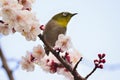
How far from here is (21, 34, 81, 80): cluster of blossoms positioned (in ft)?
6.34

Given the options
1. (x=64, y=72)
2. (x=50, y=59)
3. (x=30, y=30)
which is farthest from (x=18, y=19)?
(x=64, y=72)

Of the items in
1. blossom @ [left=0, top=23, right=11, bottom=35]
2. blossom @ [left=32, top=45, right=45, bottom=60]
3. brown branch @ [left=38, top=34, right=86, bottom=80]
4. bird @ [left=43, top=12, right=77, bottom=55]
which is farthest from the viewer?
bird @ [left=43, top=12, right=77, bottom=55]

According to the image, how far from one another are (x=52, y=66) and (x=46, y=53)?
9cm

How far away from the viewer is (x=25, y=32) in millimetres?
→ 1873

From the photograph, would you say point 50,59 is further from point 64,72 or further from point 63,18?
point 63,18

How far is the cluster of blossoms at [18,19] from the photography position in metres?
1.83

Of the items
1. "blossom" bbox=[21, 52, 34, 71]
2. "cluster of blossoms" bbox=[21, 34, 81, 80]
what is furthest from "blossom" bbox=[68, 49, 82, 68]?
"blossom" bbox=[21, 52, 34, 71]

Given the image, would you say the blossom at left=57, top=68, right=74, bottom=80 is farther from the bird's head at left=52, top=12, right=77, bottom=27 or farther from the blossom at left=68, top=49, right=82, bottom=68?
the bird's head at left=52, top=12, right=77, bottom=27

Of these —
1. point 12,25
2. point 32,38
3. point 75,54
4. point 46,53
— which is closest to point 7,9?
point 12,25

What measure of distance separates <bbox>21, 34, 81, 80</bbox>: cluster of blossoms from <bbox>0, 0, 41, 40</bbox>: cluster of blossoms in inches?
6.4

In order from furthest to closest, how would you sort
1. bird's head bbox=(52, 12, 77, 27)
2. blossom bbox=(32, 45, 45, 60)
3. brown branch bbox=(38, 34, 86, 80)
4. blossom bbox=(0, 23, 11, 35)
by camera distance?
bird's head bbox=(52, 12, 77, 27) < blossom bbox=(32, 45, 45, 60) < blossom bbox=(0, 23, 11, 35) < brown branch bbox=(38, 34, 86, 80)

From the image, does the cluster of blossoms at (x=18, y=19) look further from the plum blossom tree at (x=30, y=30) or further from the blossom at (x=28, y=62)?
the blossom at (x=28, y=62)

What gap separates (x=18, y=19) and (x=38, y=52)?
237 mm

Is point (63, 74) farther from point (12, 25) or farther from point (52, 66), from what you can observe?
point (12, 25)
